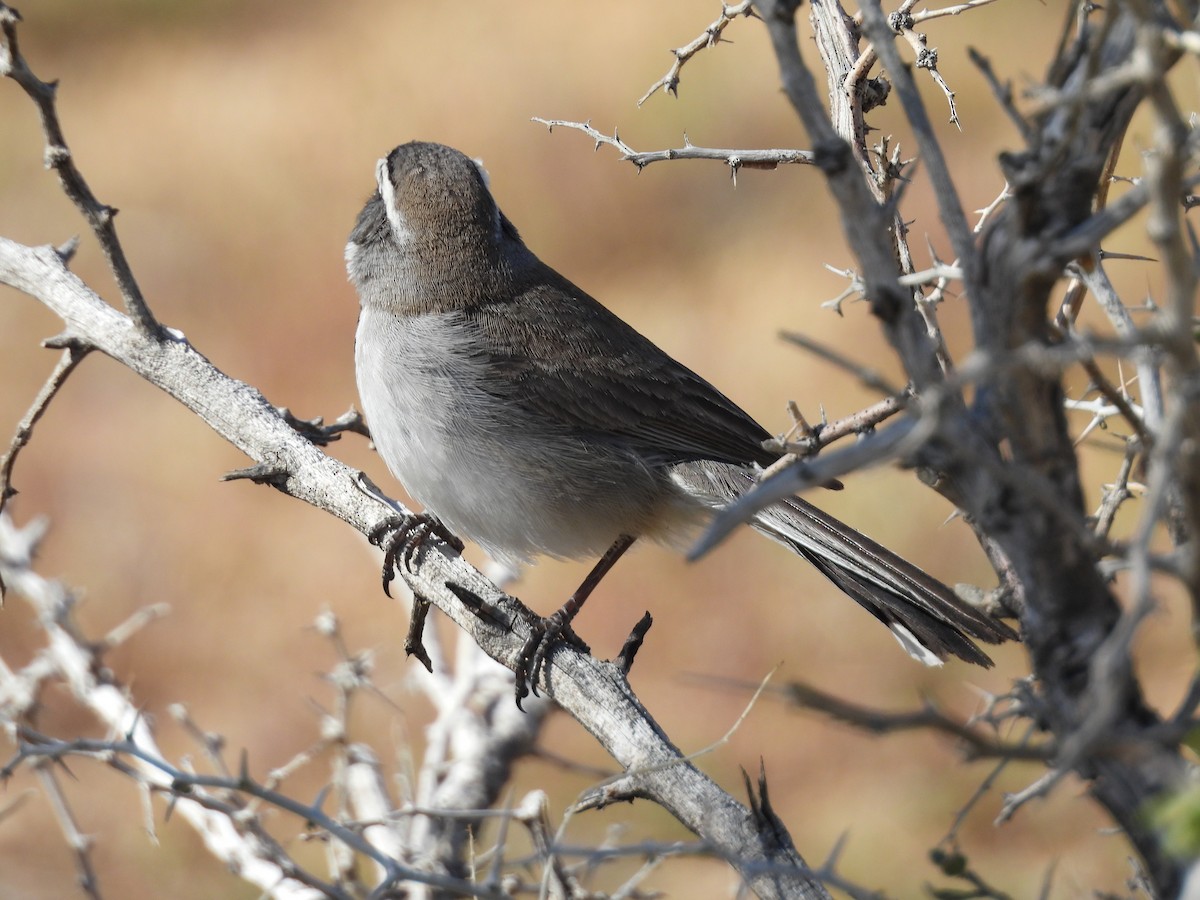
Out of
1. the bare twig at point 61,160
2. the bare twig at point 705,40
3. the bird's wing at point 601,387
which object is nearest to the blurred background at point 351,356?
the bird's wing at point 601,387

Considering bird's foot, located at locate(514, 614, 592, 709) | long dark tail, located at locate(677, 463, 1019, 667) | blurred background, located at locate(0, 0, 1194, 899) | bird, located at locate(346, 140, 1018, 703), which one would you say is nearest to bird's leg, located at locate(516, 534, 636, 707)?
bird's foot, located at locate(514, 614, 592, 709)

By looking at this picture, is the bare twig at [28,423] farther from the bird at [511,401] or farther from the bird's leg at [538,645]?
the bird's leg at [538,645]

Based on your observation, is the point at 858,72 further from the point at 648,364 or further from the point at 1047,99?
the point at 648,364

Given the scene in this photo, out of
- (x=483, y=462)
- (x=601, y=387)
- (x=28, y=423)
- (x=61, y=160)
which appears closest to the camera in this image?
(x=61, y=160)

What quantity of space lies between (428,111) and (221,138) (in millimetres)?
2075

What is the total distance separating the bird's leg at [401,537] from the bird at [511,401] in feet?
0.44

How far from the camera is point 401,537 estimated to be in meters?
3.62

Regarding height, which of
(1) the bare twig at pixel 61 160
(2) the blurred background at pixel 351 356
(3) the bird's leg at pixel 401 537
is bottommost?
(3) the bird's leg at pixel 401 537

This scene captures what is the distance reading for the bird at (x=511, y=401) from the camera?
3.93m

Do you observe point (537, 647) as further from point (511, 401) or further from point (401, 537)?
point (511, 401)

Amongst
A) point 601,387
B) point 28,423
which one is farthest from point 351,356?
point 28,423

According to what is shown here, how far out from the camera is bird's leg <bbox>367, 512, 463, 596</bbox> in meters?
3.45

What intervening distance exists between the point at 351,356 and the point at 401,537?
6790 mm

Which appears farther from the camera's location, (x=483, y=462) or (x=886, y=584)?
(x=483, y=462)
